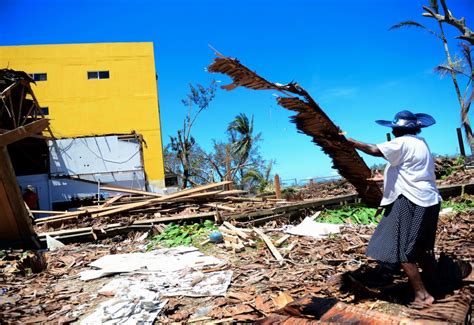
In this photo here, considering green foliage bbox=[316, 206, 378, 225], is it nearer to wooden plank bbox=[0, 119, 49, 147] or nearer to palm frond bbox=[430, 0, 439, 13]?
wooden plank bbox=[0, 119, 49, 147]

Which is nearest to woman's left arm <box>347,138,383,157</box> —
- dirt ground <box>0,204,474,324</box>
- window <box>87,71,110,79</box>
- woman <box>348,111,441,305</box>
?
woman <box>348,111,441,305</box>

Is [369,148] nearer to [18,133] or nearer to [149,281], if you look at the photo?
[149,281]

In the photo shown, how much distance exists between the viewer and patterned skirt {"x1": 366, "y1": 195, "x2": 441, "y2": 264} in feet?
10.9

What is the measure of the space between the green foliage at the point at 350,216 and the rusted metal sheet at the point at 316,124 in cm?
450

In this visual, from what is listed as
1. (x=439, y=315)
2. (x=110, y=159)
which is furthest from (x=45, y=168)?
(x=439, y=315)

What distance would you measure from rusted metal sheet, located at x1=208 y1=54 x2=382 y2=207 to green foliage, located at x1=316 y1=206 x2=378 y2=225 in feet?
14.8

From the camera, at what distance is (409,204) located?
11.2ft

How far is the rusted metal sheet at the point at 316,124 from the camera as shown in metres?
3.39

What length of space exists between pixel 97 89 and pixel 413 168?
25.1 meters

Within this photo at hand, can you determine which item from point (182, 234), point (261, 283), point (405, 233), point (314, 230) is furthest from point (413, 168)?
point (182, 234)

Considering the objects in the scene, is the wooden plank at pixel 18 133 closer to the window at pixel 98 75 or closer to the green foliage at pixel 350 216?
the green foliage at pixel 350 216

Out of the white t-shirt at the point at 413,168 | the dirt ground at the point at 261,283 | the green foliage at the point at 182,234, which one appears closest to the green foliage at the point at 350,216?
the dirt ground at the point at 261,283

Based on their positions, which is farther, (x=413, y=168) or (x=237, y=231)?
(x=237, y=231)

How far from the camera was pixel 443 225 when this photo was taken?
6992 millimetres
